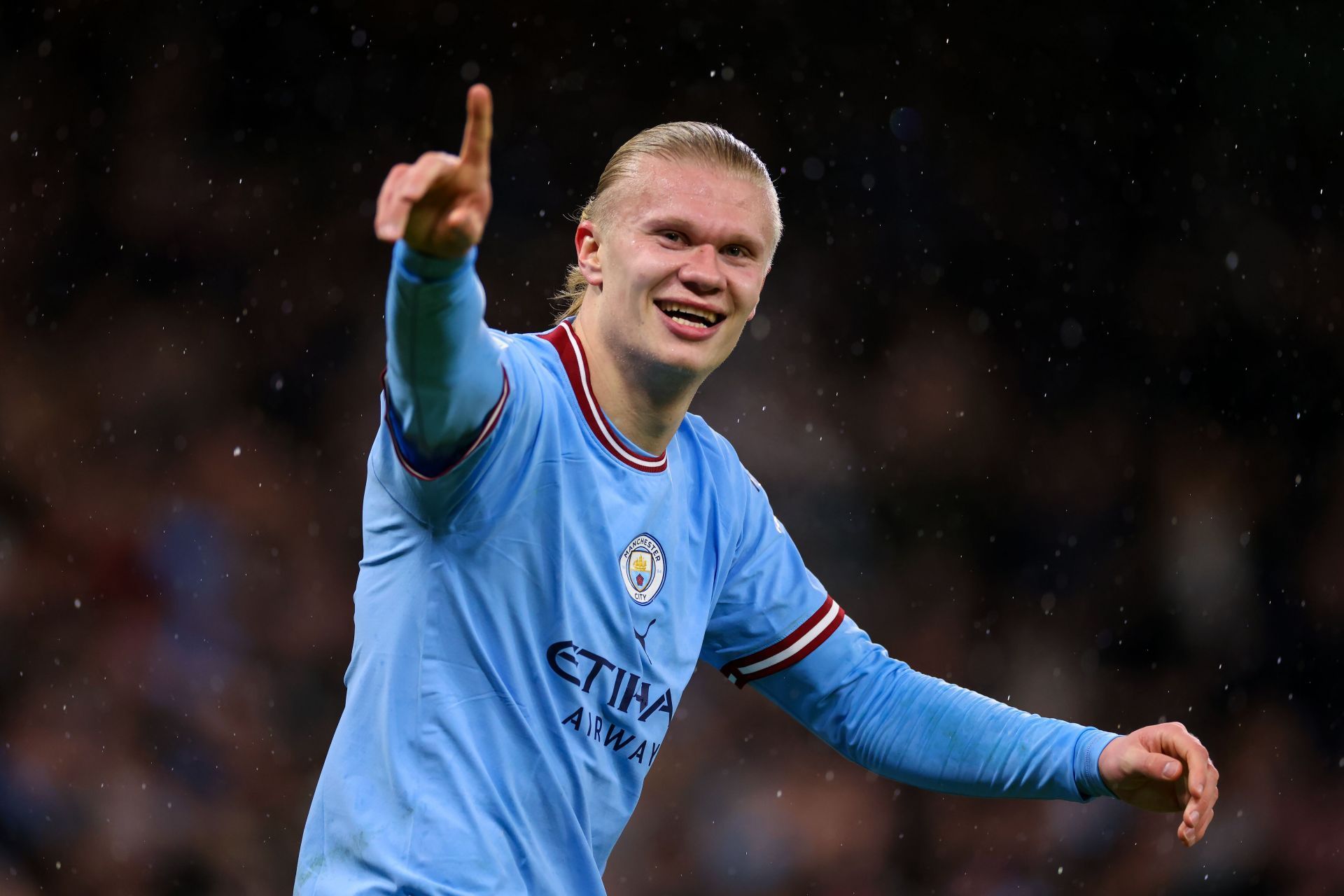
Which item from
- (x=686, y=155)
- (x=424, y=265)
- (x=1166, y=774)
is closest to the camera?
(x=424, y=265)

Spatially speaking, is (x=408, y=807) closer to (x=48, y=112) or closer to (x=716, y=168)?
(x=716, y=168)

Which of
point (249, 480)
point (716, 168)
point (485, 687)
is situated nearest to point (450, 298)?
point (485, 687)

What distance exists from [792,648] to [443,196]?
1.55 metres

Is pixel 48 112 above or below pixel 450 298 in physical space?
above

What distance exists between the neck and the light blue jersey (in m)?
0.04

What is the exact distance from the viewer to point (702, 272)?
2.63 meters

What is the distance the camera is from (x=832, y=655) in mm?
3105

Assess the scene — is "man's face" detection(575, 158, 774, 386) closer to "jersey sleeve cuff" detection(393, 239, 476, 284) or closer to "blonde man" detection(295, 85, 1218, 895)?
"blonde man" detection(295, 85, 1218, 895)

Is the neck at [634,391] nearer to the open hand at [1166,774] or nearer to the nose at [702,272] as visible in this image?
the nose at [702,272]

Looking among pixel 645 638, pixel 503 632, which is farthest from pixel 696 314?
pixel 503 632

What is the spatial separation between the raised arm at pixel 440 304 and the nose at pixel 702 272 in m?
0.57

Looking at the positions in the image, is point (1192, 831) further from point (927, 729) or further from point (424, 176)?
point (424, 176)

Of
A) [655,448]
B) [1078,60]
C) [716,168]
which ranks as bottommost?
[655,448]

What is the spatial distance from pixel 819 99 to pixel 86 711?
188 inches
